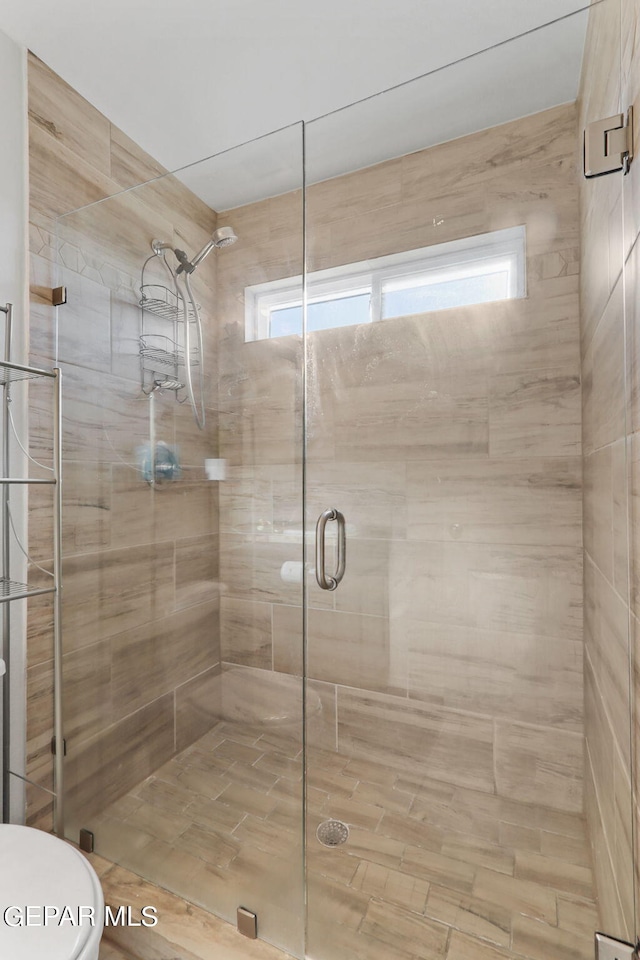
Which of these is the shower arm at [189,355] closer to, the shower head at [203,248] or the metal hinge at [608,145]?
the shower head at [203,248]

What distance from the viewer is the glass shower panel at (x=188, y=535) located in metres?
1.30

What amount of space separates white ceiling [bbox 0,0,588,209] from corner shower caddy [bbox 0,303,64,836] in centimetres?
75

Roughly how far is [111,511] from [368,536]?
826 mm

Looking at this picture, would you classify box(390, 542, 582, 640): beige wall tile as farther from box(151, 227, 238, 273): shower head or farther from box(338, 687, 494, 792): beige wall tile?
box(151, 227, 238, 273): shower head

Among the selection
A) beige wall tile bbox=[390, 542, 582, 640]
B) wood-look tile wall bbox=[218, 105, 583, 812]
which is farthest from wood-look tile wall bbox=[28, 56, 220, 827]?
beige wall tile bbox=[390, 542, 582, 640]

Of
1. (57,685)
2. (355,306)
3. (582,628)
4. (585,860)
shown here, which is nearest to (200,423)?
(355,306)

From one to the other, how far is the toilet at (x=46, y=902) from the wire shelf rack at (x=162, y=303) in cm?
129

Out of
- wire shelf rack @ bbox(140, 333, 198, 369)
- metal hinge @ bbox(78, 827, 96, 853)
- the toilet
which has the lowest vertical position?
metal hinge @ bbox(78, 827, 96, 853)

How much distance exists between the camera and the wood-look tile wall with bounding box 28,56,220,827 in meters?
1.41

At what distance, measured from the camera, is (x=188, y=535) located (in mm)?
1416

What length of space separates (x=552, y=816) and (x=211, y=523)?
1.07m

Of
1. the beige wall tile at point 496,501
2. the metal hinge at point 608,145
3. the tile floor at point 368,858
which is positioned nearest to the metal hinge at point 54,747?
the tile floor at point 368,858

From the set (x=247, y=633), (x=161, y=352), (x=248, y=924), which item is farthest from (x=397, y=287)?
(x=248, y=924)

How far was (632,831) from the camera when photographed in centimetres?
85
